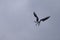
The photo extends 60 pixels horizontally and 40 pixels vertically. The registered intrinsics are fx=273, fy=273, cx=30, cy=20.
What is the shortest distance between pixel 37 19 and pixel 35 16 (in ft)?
5.73

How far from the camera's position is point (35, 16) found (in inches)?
4090

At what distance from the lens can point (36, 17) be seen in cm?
10456

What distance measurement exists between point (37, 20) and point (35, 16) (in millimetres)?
2162

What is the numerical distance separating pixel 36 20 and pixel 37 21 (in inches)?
21.5

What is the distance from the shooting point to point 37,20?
345 feet

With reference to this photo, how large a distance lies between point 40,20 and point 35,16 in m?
3.16

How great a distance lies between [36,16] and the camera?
105 meters

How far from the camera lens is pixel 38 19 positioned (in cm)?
10488

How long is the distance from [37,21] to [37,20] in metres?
0.39

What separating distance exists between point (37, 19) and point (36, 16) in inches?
49.9

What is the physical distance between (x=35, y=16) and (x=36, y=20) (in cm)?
213

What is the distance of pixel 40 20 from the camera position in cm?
10581
